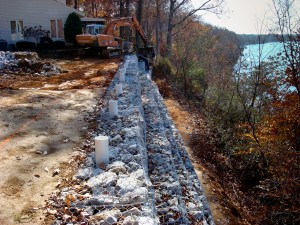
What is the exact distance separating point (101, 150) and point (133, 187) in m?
0.78

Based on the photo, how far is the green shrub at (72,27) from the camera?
1852cm

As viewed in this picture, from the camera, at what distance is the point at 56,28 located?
19.2m

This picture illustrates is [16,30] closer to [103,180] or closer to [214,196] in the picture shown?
[214,196]

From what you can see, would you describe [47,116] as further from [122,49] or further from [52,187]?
[122,49]

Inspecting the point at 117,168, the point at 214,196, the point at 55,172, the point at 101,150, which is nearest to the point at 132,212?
the point at 117,168

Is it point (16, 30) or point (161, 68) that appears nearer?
point (161, 68)

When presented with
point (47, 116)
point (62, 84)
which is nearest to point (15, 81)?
point (62, 84)

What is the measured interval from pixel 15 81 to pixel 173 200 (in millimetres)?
8277

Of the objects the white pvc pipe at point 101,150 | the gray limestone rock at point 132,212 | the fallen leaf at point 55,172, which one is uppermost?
the white pvc pipe at point 101,150

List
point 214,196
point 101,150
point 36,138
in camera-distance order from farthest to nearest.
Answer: point 214,196, point 36,138, point 101,150

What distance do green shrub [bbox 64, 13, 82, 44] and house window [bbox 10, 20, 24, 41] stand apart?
284 cm

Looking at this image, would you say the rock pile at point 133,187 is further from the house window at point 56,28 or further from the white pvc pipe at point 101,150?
the house window at point 56,28

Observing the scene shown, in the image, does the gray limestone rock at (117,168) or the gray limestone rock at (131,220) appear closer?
the gray limestone rock at (131,220)

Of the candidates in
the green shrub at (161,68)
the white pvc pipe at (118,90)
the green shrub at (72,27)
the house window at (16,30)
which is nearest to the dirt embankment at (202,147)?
the green shrub at (161,68)
